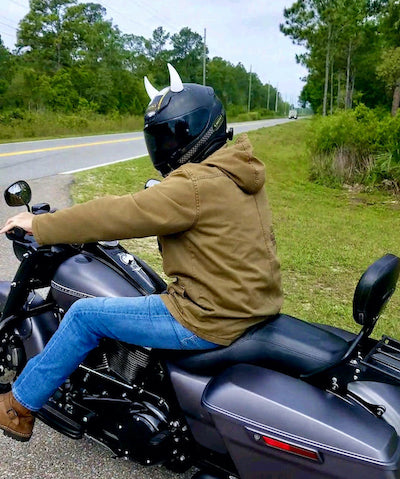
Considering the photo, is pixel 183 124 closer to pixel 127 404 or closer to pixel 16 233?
pixel 16 233

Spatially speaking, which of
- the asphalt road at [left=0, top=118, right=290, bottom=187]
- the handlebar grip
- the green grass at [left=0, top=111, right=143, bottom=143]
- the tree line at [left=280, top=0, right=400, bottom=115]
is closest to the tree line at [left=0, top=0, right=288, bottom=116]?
the green grass at [left=0, top=111, right=143, bottom=143]

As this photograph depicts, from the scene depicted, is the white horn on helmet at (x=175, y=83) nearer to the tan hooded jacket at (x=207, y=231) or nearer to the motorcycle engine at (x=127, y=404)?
the tan hooded jacket at (x=207, y=231)

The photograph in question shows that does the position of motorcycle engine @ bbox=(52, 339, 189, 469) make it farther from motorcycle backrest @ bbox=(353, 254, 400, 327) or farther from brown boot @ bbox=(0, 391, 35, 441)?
motorcycle backrest @ bbox=(353, 254, 400, 327)

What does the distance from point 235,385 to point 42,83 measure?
4127 cm

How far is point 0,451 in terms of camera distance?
269 centimetres

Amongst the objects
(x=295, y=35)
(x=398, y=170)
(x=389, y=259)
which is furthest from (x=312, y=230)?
(x=295, y=35)

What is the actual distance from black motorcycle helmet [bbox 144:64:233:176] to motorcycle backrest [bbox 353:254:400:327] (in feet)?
2.75

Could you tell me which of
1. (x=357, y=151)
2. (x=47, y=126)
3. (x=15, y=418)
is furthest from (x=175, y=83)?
(x=47, y=126)

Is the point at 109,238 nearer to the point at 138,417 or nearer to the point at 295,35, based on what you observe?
the point at 138,417

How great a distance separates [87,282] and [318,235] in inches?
235

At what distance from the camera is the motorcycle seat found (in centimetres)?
200

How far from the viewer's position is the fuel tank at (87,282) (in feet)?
8.00

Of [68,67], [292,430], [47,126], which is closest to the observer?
[292,430]

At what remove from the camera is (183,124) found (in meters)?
2.20
